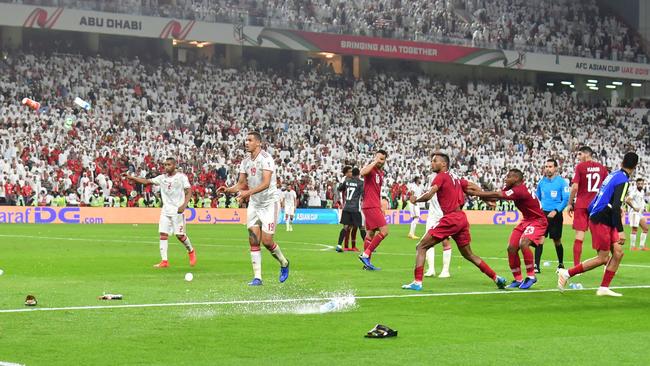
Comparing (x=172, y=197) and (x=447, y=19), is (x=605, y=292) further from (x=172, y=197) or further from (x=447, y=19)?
(x=447, y=19)

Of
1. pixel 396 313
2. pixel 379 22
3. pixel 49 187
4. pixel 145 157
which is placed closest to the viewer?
pixel 396 313

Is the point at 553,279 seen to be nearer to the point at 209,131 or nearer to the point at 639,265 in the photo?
the point at 639,265

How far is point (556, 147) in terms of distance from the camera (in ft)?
224

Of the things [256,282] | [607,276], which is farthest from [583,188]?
[256,282]

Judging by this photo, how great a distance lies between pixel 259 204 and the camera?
17.5 m

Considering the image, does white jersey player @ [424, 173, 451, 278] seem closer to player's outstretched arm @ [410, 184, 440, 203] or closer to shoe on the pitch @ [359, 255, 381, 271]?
shoe on the pitch @ [359, 255, 381, 271]

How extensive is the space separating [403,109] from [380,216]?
151 feet

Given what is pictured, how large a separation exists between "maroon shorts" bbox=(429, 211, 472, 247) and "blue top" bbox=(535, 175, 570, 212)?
15.3 feet

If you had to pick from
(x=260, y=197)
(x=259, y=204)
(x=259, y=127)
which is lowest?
(x=259, y=204)

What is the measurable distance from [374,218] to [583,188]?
455cm

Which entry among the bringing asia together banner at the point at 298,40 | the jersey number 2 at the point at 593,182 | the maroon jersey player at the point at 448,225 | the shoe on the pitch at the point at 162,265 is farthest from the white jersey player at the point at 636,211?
the bringing asia together banner at the point at 298,40

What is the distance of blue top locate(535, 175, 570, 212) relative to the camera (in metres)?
20.8

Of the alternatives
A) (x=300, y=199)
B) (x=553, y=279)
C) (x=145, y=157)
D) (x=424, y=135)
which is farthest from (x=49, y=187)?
(x=553, y=279)

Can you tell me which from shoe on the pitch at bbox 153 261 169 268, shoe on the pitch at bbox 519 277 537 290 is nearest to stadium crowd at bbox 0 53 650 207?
shoe on the pitch at bbox 153 261 169 268
